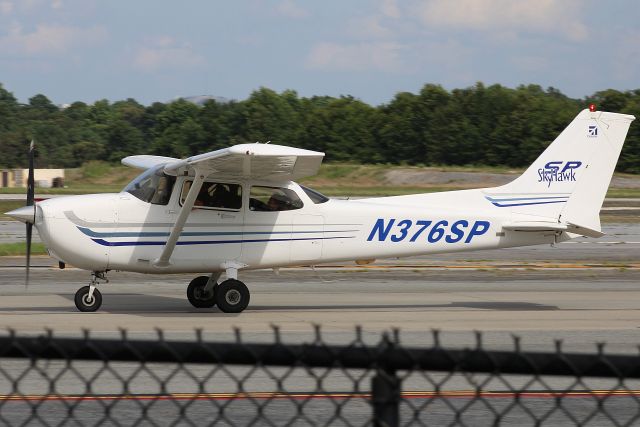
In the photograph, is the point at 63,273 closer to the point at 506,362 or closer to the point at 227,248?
the point at 227,248

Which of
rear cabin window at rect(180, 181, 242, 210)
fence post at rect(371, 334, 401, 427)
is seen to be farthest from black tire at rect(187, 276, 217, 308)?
fence post at rect(371, 334, 401, 427)

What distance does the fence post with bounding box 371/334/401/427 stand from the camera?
2.84 metres

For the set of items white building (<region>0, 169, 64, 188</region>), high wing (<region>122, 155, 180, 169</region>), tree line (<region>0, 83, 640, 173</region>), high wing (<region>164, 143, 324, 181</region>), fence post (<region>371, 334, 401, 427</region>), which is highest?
fence post (<region>371, 334, 401, 427</region>)

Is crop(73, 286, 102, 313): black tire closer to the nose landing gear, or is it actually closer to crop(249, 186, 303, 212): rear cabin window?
the nose landing gear

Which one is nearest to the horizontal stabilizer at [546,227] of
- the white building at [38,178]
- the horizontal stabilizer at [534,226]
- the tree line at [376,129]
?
the horizontal stabilizer at [534,226]

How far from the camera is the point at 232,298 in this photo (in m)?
13.0

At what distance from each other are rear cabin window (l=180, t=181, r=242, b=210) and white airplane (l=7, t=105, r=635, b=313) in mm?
14

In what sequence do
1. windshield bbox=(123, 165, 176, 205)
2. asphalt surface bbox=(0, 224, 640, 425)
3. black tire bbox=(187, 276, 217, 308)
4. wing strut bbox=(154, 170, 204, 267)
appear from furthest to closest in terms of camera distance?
1. black tire bbox=(187, 276, 217, 308)
2. windshield bbox=(123, 165, 176, 205)
3. wing strut bbox=(154, 170, 204, 267)
4. asphalt surface bbox=(0, 224, 640, 425)

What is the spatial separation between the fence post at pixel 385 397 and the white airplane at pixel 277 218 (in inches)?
363

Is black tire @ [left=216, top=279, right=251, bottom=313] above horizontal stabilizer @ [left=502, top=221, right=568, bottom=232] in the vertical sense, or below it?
below

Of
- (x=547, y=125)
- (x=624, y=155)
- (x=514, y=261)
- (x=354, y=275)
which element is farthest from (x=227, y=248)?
(x=547, y=125)

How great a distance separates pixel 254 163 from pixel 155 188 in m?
1.57

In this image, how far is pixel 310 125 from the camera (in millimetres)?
75688

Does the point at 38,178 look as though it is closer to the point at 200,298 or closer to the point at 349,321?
the point at 200,298
